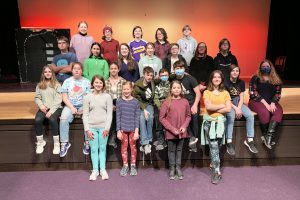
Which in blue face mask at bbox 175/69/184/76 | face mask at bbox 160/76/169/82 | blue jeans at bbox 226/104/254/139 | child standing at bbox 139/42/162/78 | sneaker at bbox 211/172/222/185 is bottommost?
sneaker at bbox 211/172/222/185

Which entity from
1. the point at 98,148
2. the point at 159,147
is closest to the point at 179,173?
the point at 159,147

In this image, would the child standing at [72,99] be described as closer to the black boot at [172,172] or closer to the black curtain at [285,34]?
the black boot at [172,172]

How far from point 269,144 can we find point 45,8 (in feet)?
21.6

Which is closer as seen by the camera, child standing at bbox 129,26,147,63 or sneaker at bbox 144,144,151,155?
sneaker at bbox 144,144,151,155

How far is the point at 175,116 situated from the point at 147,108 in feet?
1.38

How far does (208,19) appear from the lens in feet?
27.0

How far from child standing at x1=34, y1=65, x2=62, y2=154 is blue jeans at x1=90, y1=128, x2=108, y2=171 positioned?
19.1 inches

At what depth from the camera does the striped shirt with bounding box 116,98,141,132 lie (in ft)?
11.7

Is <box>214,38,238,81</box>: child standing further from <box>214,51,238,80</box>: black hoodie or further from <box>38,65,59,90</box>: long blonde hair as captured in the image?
<box>38,65,59,90</box>: long blonde hair

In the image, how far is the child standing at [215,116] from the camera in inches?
139

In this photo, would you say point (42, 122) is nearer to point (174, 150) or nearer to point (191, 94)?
point (174, 150)

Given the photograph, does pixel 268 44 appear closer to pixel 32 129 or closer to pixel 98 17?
pixel 98 17

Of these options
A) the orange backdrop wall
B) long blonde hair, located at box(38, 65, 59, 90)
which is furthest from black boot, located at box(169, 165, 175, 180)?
the orange backdrop wall

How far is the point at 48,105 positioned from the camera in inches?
148
